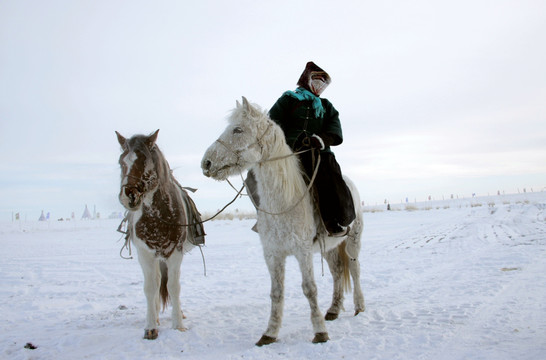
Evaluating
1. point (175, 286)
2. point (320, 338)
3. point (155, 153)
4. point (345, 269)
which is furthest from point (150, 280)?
point (345, 269)

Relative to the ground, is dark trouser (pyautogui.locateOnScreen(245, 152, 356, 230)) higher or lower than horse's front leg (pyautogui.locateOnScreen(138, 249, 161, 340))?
higher

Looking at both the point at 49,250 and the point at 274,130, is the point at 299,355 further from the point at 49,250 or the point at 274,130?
the point at 49,250

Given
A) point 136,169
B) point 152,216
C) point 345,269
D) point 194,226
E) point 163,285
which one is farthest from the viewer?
point 345,269

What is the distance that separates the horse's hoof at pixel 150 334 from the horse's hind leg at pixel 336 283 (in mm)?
2293

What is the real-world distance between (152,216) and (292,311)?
8.37 ft

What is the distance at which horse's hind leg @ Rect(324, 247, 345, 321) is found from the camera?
502cm

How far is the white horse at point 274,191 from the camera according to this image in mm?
3939

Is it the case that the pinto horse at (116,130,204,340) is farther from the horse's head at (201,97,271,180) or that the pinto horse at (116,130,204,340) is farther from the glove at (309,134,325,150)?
the glove at (309,134,325,150)

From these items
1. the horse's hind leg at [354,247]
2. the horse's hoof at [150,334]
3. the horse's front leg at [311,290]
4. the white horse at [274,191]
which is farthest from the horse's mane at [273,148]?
the horse's hoof at [150,334]

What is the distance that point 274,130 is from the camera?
163 inches

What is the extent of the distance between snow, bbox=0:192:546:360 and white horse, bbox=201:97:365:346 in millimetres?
562

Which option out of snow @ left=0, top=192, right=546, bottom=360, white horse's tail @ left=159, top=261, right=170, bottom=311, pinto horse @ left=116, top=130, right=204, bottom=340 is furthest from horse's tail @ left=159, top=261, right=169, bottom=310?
pinto horse @ left=116, top=130, right=204, bottom=340

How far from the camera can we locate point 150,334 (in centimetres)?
431

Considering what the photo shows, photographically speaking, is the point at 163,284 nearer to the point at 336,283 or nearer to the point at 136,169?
the point at 136,169
